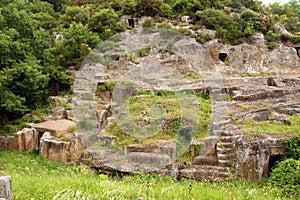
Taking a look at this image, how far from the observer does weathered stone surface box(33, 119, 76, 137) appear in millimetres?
13398

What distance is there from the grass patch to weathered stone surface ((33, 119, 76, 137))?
7.10 metres

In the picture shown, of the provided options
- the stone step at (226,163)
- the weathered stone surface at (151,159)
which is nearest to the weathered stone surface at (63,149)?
the weathered stone surface at (151,159)

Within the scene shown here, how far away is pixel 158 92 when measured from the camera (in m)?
16.9

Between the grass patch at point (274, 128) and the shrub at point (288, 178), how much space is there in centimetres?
168

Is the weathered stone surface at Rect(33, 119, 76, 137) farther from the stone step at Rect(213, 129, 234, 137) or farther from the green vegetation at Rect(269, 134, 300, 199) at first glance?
the green vegetation at Rect(269, 134, 300, 199)

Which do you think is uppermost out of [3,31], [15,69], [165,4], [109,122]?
[165,4]

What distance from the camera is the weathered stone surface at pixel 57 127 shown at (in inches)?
527

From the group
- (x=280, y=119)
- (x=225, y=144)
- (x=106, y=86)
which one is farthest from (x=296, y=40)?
(x=225, y=144)

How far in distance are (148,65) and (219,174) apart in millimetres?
14379

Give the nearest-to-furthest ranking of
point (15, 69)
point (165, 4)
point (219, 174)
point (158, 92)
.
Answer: point (219, 174), point (15, 69), point (158, 92), point (165, 4)

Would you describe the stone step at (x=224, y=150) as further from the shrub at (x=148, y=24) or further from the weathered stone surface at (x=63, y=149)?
the shrub at (x=148, y=24)

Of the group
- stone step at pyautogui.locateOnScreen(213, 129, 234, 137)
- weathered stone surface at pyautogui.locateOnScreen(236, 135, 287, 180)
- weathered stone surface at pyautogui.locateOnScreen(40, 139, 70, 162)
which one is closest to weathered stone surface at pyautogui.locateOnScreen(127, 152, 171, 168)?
stone step at pyautogui.locateOnScreen(213, 129, 234, 137)

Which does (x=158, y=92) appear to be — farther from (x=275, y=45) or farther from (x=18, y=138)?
(x=275, y=45)

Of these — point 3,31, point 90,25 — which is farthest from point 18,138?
point 90,25
